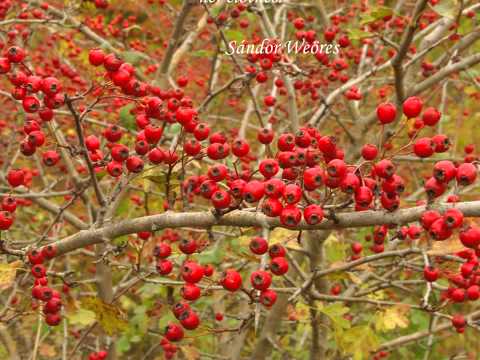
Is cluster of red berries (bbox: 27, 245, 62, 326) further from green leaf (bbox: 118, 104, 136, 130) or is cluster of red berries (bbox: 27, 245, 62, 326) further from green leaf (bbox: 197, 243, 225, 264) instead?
green leaf (bbox: 197, 243, 225, 264)

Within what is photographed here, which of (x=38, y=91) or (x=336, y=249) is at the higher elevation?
(x=38, y=91)

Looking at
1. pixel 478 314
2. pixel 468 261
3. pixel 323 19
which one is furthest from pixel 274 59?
pixel 478 314

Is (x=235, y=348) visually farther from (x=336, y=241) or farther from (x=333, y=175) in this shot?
(x=333, y=175)

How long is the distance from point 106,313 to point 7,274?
0.67 metres

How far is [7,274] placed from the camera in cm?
264

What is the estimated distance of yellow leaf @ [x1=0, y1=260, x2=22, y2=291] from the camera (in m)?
2.56

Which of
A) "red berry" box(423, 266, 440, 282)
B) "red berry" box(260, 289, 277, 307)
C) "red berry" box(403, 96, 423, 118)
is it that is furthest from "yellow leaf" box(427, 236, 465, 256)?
"red berry" box(260, 289, 277, 307)

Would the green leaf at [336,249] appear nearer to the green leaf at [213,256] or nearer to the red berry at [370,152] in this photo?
the green leaf at [213,256]

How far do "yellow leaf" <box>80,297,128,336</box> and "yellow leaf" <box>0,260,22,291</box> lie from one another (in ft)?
1.58

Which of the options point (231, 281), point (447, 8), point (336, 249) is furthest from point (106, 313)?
point (447, 8)

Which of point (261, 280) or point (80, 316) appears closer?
point (261, 280)

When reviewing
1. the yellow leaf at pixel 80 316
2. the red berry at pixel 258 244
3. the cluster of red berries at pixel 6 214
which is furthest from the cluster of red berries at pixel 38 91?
the yellow leaf at pixel 80 316

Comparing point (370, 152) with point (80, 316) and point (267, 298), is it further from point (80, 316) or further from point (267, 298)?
point (80, 316)

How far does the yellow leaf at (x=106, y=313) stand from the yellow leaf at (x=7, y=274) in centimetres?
48
